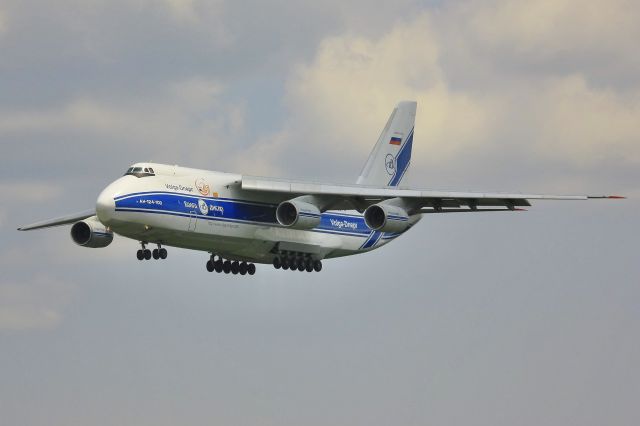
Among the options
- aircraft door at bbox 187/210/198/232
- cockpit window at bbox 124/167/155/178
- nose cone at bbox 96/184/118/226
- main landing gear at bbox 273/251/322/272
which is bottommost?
nose cone at bbox 96/184/118/226

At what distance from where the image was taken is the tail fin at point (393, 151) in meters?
48.9

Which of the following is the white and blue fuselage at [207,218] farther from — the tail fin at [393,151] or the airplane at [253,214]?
the tail fin at [393,151]

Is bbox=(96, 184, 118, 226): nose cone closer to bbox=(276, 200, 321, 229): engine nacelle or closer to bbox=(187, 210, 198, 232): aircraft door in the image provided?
bbox=(187, 210, 198, 232): aircraft door

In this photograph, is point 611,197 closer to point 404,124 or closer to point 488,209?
point 488,209

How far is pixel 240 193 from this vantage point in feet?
142

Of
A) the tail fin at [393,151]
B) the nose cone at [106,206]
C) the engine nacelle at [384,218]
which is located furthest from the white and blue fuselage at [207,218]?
the tail fin at [393,151]

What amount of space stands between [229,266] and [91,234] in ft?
13.0

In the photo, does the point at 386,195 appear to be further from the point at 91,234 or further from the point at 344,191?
the point at 91,234

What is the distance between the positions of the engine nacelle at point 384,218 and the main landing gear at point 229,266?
4695 millimetres

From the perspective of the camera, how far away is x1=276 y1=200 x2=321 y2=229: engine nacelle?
42.4 m

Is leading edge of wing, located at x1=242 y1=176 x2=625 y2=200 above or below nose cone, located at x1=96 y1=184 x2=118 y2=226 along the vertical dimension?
above

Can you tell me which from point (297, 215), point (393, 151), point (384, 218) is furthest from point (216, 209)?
point (393, 151)

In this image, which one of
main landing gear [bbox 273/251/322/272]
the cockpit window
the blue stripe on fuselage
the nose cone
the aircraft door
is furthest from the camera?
main landing gear [bbox 273/251/322/272]

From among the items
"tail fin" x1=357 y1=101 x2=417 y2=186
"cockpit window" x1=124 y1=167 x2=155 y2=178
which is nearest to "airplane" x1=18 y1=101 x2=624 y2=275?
"cockpit window" x1=124 y1=167 x2=155 y2=178
